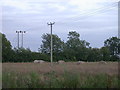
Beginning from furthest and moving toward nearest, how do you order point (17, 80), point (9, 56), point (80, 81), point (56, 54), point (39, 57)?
point (56, 54) < point (39, 57) < point (9, 56) < point (17, 80) < point (80, 81)

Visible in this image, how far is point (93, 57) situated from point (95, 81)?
62.8 meters

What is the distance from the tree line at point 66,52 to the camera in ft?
203

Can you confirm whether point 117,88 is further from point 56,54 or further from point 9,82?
point 56,54

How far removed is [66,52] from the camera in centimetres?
7306

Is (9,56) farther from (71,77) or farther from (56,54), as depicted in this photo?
(71,77)

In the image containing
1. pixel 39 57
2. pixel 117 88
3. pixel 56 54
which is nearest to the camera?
pixel 117 88

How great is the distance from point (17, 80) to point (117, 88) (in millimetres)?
3986

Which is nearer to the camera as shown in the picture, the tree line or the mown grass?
the mown grass

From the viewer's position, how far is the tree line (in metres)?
62.0

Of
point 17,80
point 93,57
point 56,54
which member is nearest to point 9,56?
point 56,54

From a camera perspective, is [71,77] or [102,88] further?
[71,77]

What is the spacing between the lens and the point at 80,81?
35.8ft

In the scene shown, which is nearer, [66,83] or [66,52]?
[66,83]

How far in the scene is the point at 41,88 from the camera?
10.4m
